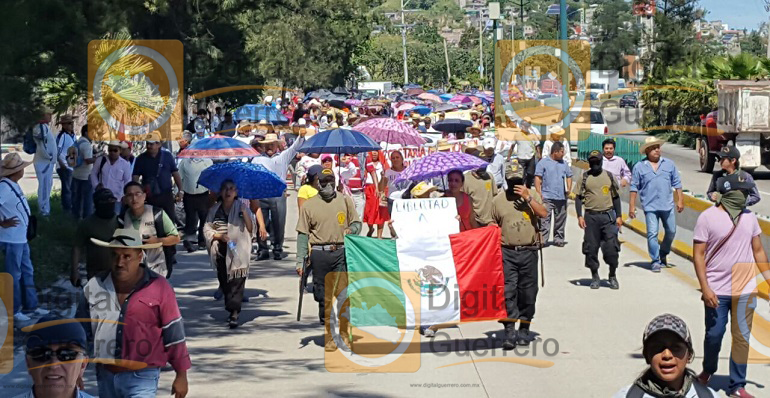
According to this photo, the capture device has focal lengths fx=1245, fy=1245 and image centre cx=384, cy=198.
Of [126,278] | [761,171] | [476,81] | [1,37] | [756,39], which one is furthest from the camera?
[476,81]

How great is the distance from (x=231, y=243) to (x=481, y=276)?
107 inches

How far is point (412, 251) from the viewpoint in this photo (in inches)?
474

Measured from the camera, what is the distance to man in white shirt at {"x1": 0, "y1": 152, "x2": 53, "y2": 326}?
12.3 metres

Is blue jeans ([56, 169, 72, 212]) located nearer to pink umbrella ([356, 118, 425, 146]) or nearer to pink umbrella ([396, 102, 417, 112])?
pink umbrella ([356, 118, 425, 146])

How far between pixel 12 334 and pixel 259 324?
8.44ft

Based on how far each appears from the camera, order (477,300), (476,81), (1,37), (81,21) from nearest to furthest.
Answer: (1,37)
(477,300)
(81,21)
(476,81)

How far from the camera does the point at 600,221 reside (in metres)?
15.1

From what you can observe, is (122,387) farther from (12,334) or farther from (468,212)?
(468,212)

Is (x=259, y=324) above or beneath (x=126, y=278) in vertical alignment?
beneath

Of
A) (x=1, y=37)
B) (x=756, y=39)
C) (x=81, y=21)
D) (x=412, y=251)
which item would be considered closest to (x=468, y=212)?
(x=412, y=251)

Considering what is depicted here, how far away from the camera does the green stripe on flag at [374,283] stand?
1172 cm

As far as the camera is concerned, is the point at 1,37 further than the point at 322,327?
No
